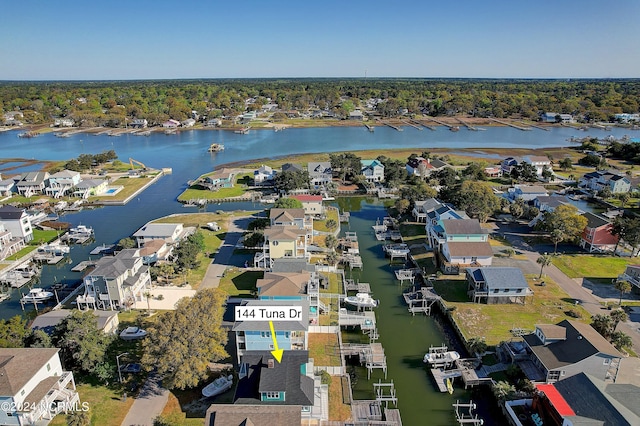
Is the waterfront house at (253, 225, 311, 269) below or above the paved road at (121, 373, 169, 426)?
above

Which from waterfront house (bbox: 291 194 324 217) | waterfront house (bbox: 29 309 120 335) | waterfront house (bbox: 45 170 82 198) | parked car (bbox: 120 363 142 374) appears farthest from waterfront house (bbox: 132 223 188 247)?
waterfront house (bbox: 45 170 82 198)

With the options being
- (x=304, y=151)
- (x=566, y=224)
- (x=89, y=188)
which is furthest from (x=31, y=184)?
(x=566, y=224)

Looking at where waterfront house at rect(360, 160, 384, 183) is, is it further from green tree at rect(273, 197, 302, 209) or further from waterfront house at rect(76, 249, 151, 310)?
waterfront house at rect(76, 249, 151, 310)

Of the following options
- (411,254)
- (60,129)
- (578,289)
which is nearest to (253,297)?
(411,254)

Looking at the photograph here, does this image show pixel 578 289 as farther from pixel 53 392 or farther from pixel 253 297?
pixel 53 392

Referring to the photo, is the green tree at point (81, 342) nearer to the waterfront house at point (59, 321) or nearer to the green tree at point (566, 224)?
the waterfront house at point (59, 321)

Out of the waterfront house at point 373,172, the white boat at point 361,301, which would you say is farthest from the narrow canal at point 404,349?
the waterfront house at point 373,172
